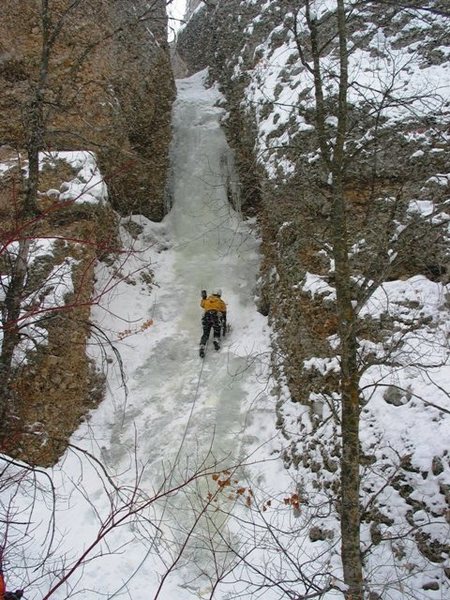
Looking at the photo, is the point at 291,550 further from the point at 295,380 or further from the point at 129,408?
the point at 129,408

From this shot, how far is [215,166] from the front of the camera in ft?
45.3

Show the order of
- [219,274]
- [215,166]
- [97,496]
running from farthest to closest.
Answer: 1. [215,166]
2. [219,274]
3. [97,496]

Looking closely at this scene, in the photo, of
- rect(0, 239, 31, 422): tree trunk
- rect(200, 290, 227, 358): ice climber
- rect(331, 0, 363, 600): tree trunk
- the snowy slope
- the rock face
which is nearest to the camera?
rect(0, 239, 31, 422): tree trunk

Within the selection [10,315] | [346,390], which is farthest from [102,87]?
[346,390]

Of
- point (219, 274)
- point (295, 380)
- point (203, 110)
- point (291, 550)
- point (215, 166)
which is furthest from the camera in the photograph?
point (203, 110)

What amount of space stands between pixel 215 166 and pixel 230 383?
7.78m

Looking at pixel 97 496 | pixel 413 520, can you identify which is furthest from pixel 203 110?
pixel 413 520

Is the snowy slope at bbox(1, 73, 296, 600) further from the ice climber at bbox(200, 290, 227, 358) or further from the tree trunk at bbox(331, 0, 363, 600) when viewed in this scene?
the tree trunk at bbox(331, 0, 363, 600)

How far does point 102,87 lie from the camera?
1165 centimetres

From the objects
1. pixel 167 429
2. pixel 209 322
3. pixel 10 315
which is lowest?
pixel 10 315

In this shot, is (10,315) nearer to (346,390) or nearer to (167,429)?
(346,390)

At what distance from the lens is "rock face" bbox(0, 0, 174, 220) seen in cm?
1048

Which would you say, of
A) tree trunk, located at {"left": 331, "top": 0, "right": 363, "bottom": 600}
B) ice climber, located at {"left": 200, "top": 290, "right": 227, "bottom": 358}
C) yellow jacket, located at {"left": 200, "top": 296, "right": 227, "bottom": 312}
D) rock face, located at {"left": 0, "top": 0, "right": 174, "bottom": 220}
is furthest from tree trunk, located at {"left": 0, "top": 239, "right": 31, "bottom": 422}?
rock face, located at {"left": 0, "top": 0, "right": 174, "bottom": 220}

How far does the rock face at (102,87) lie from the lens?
1048cm
